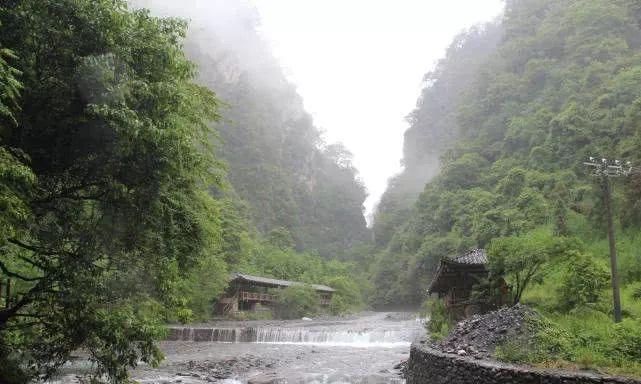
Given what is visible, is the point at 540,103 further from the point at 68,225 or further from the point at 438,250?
the point at 68,225

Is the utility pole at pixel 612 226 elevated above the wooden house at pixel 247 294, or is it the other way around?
the utility pole at pixel 612 226

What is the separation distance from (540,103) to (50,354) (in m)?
47.4

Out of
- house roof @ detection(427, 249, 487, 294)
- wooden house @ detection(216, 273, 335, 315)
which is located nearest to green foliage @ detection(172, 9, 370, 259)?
wooden house @ detection(216, 273, 335, 315)

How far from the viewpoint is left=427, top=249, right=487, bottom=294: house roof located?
62.3 ft

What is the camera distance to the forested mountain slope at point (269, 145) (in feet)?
277

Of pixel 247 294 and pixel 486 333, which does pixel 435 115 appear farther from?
pixel 486 333

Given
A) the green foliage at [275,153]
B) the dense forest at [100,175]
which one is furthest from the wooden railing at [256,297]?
the green foliage at [275,153]

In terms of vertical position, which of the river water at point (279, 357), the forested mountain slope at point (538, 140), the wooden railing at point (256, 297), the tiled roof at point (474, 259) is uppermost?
the forested mountain slope at point (538, 140)

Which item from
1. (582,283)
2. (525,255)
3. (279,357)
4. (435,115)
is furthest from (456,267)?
(435,115)

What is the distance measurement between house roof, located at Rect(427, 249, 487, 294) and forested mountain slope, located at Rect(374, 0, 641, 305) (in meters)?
5.06

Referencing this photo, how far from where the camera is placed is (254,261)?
179ft

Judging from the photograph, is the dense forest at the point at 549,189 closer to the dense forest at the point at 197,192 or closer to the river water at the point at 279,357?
the dense forest at the point at 197,192

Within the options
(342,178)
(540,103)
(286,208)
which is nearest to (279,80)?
(342,178)

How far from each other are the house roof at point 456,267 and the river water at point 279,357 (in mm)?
3198
